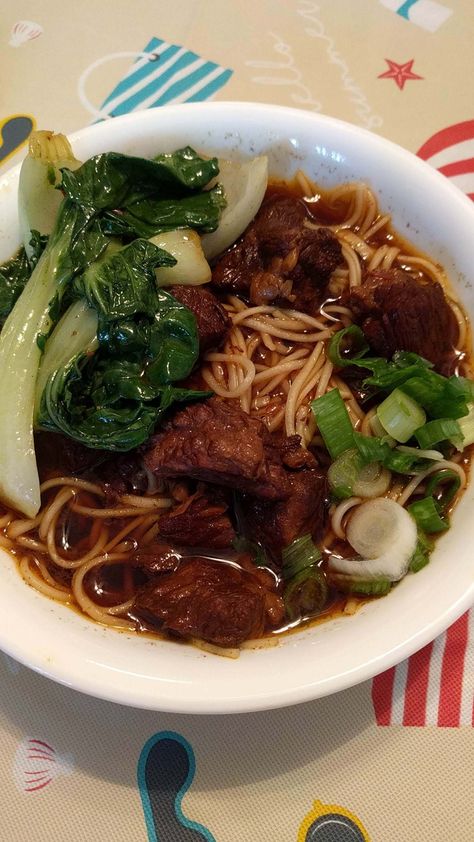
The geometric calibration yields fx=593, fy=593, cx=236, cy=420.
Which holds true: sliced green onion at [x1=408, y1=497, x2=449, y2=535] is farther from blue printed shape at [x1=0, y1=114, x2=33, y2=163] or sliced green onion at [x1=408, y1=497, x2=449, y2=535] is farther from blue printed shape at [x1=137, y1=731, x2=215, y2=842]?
blue printed shape at [x1=0, y1=114, x2=33, y2=163]

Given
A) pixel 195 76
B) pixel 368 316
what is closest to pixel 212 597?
pixel 368 316

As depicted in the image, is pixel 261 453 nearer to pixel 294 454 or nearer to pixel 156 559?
pixel 294 454

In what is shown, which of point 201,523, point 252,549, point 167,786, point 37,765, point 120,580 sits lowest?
point 37,765

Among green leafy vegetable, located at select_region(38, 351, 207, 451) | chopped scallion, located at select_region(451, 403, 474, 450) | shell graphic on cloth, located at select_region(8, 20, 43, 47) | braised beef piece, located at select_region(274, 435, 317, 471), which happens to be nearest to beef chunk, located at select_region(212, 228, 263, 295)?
green leafy vegetable, located at select_region(38, 351, 207, 451)

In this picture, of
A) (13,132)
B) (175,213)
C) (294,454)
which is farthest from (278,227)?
(13,132)

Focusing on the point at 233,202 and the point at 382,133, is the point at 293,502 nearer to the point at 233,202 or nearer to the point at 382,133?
the point at 233,202

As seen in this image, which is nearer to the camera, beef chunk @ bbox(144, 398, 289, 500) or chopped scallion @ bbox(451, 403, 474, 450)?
beef chunk @ bbox(144, 398, 289, 500)
